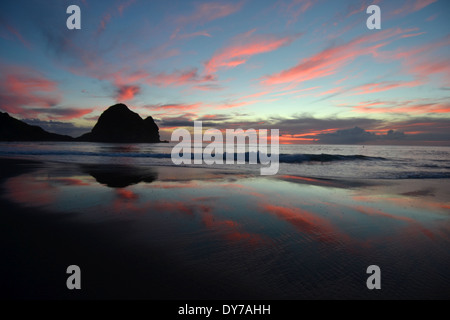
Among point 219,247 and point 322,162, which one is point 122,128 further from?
point 219,247

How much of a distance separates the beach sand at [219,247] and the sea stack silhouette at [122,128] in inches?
6899

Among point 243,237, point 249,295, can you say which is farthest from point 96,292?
point 243,237

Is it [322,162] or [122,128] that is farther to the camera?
[122,128]

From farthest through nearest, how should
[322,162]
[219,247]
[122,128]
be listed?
1. [122,128]
2. [322,162]
3. [219,247]

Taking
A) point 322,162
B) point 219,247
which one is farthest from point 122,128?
point 219,247

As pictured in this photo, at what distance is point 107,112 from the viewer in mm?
182500

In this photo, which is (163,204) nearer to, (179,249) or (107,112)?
(179,249)

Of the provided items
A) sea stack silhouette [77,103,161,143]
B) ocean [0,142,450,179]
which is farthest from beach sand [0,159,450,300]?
sea stack silhouette [77,103,161,143]

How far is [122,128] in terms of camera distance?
172m

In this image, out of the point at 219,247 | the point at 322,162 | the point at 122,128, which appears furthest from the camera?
the point at 122,128

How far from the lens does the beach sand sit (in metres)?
3.06

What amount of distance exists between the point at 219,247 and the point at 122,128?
188702mm

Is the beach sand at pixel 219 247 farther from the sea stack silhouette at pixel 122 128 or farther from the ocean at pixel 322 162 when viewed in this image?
the sea stack silhouette at pixel 122 128
